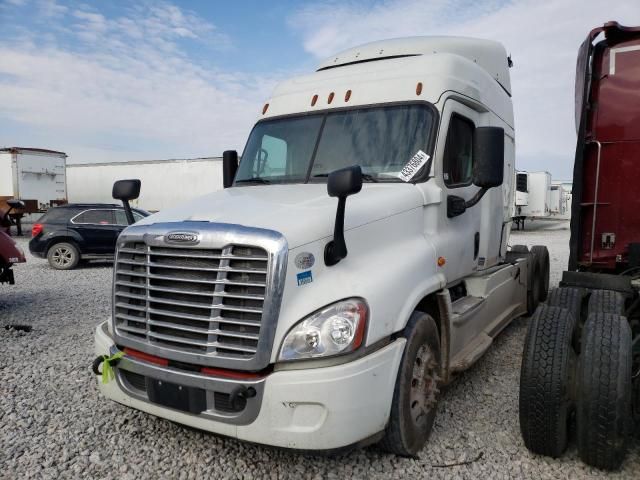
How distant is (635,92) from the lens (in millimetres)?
4844

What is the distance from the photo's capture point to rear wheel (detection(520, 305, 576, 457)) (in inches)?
125

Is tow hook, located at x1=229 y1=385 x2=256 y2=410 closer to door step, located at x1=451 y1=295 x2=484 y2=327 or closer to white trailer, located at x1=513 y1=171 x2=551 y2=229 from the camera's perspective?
door step, located at x1=451 y1=295 x2=484 y2=327

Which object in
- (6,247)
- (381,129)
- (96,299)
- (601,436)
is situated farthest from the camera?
(96,299)

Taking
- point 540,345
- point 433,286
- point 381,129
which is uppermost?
point 381,129

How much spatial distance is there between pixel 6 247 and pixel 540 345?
23.3ft

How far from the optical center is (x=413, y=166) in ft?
12.4

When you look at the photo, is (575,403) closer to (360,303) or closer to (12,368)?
(360,303)

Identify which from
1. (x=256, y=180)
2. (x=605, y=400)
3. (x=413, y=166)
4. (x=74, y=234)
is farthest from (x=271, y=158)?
(x=74, y=234)

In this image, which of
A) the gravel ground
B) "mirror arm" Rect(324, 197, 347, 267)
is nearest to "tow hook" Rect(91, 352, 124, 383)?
the gravel ground

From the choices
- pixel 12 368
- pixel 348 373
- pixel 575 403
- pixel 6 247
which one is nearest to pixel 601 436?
pixel 575 403

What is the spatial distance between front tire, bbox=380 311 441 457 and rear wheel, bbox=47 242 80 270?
11.7 m

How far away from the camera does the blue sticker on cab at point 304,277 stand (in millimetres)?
2766

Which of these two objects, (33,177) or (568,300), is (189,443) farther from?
(33,177)

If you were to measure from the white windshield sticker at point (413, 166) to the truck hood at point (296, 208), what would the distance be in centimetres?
10
